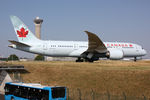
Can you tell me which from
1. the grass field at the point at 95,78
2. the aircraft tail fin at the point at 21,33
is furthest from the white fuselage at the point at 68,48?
the grass field at the point at 95,78

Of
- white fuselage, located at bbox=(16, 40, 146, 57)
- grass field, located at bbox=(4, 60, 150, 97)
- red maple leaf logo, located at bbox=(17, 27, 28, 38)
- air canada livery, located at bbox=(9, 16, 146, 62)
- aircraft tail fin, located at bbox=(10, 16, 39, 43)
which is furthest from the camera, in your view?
red maple leaf logo, located at bbox=(17, 27, 28, 38)

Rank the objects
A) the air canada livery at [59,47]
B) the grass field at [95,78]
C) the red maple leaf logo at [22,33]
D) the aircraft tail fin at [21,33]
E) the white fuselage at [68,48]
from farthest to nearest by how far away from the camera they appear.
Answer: the red maple leaf logo at [22,33] < the aircraft tail fin at [21,33] < the white fuselage at [68,48] < the air canada livery at [59,47] < the grass field at [95,78]

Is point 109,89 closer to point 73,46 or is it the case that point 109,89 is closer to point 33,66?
point 33,66

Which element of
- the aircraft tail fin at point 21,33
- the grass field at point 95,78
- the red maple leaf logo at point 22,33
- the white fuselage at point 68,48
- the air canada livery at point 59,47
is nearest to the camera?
the grass field at point 95,78

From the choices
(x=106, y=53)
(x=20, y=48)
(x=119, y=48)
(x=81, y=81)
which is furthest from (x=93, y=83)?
(x=119, y=48)

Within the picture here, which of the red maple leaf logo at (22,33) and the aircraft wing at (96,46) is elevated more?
the red maple leaf logo at (22,33)

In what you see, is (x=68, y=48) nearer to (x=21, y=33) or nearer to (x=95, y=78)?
(x=21, y=33)

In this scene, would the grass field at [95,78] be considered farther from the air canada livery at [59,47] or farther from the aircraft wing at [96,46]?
the aircraft wing at [96,46]

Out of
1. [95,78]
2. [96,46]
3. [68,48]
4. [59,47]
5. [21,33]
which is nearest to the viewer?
[95,78]

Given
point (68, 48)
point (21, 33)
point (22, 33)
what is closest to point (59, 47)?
point (68, 48)

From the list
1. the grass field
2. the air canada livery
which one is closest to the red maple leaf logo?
the air canada livery

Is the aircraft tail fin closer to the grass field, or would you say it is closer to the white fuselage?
the white fuselage

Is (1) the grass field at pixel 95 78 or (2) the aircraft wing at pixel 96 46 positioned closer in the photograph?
(1) the grass field at pixel 95 78

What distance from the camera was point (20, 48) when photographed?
140 ft
